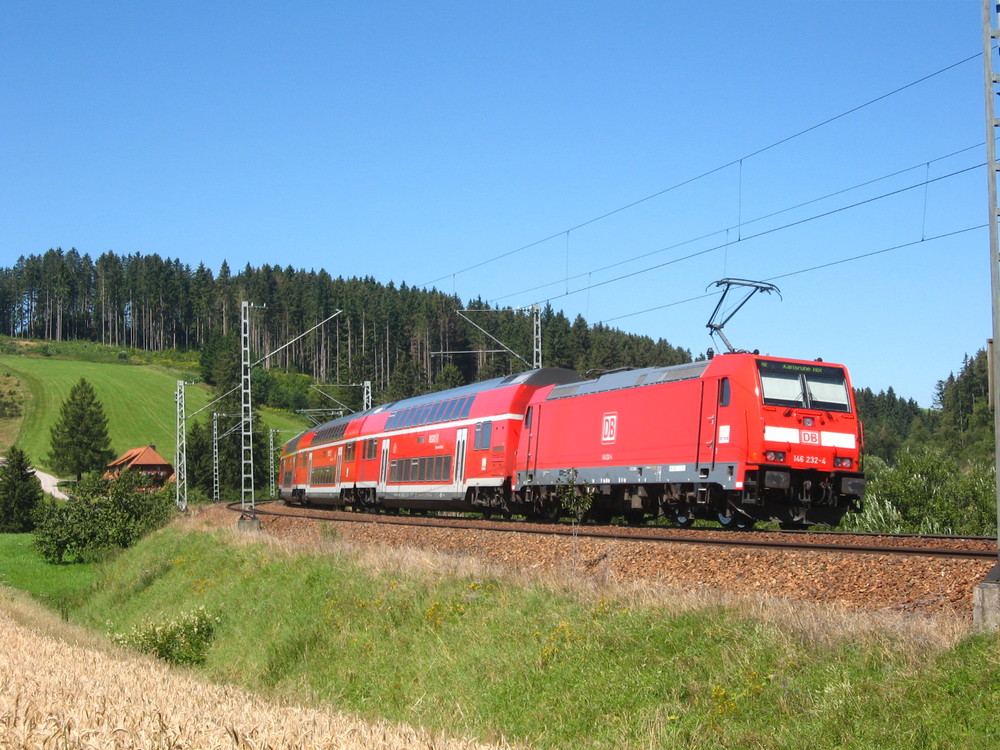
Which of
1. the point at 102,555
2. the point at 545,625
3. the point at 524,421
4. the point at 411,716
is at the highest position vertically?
the point at 524,421

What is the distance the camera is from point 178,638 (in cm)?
2016

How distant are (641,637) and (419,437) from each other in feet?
80.8

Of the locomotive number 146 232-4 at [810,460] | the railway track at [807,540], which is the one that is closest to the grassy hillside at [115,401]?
the railway track at [807,540]

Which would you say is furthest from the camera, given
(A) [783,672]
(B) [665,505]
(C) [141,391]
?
(C) [141,391]

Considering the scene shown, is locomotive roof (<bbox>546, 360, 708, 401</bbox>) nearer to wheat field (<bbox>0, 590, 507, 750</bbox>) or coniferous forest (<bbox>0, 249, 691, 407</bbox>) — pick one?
wheat field (<bbox>0, 590, 507, 750</bbox>)

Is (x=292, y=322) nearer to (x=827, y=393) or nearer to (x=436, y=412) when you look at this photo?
(x=436, y=412)

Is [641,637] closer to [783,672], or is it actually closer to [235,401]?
[783,672]

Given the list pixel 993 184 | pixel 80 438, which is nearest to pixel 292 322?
pixel 80 438

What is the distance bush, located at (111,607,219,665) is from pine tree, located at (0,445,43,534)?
231 ft

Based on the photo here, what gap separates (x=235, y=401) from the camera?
124 m

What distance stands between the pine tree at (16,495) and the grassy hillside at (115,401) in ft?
96.5

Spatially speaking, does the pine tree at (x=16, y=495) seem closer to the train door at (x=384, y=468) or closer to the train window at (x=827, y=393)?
the train door at (x=384, y=468)

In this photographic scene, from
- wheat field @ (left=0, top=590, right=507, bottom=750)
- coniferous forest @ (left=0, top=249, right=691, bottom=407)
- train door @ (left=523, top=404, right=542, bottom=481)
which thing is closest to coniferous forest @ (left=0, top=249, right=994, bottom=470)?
coniferous forest @ (left=0, top=249, right=691, bottom=407)

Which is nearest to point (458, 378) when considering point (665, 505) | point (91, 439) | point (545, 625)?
point (91, 439)
